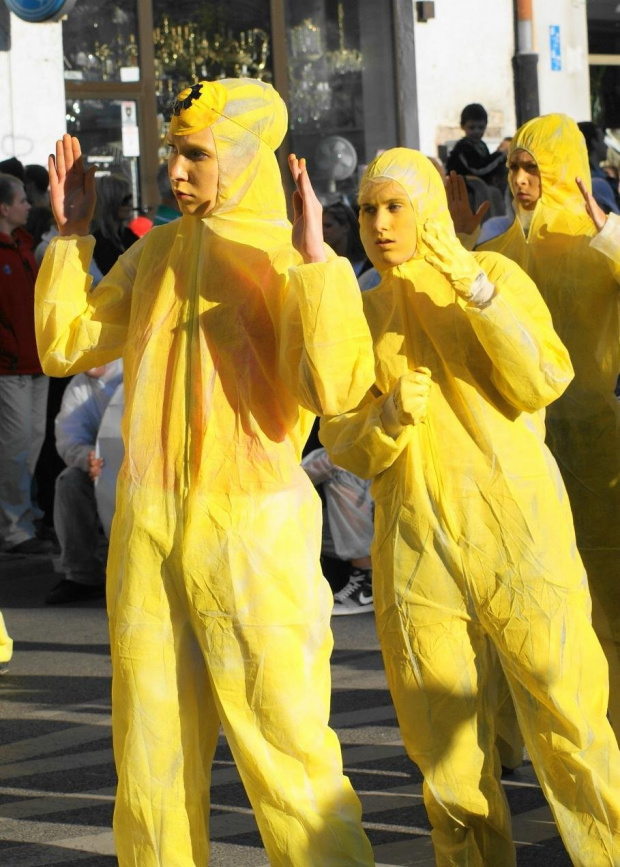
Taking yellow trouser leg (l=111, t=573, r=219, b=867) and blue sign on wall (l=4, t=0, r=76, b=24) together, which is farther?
blue sign on wall (l=4, t=0, r=76, b=24)

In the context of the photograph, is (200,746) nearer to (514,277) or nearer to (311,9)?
(514,277)

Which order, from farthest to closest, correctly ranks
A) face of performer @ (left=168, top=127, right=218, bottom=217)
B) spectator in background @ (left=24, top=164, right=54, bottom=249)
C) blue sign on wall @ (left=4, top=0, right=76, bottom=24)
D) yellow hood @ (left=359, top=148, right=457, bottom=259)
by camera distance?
1. blue sign on wall @ (left=4, top=0, right=76, bottom=24)
2. spectator in background @ (left=24, top=164, right=54, bottom=249)
3. yellow hood @ (left=359, top=148, right=457, bottom=259)
4. face of performer @ (left=168, top=127, right=218, bottom=217)

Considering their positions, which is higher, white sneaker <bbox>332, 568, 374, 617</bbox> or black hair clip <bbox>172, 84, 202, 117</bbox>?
black hair clip <bbox>172, 84, 202, 117</bbox>

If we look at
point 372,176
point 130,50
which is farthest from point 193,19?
point 372,176

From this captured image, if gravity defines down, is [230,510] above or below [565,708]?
above

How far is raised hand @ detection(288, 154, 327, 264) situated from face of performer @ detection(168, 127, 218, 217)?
0.23m

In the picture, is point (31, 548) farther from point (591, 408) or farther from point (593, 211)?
point (593, 211)

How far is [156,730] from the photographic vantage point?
11.7 feet

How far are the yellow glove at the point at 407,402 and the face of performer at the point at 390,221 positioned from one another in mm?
379

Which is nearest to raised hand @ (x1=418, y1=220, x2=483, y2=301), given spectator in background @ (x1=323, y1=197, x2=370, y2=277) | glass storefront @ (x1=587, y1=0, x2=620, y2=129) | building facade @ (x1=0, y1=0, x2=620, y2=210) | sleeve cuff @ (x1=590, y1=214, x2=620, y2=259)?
sleeve cuff @ (x1=590, y1=214, x2=620, y2=259)

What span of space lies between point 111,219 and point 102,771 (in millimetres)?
5616

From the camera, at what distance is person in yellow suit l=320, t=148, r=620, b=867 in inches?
162

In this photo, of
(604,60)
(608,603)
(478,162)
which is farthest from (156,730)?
(604,60)

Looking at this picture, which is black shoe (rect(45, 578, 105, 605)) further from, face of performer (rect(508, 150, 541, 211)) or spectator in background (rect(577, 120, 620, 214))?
face of performer (rect(508, 150, 541, 211))
